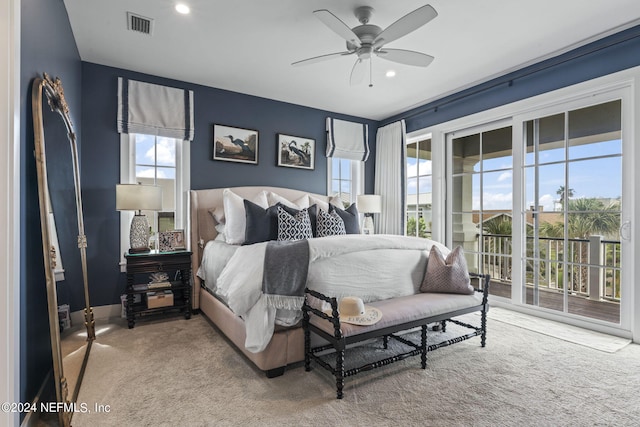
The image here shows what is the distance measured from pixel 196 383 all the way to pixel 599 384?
254cm

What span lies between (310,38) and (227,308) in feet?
8.04

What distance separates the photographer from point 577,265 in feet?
10.4

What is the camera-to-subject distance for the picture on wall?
409 cm

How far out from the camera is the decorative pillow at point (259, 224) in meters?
3.27

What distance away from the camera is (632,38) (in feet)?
8.94

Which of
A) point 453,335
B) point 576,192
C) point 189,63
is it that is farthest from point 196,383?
point 576,192

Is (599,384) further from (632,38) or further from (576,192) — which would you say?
(632,38)

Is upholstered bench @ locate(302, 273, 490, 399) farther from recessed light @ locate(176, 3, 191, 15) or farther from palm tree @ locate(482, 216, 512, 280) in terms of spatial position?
recessed light @ locate(176, 3, 191, 15)

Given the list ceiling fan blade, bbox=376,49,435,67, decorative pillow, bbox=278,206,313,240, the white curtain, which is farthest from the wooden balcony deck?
ceiling fan blade, bbox=376,49,435,67

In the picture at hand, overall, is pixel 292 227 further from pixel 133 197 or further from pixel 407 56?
pixel 407 56

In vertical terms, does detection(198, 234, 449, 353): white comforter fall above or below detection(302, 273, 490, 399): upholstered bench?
above

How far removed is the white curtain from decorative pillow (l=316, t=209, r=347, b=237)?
1.56 meters

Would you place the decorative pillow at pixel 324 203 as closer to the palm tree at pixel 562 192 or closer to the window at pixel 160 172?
the window at pixel 160 172

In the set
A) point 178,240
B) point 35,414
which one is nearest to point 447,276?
point 35,414
